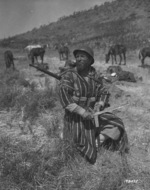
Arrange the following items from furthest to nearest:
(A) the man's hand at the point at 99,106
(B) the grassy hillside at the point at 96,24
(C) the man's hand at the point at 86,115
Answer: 1. (B) the grassy hillside at the point at 96,24
2. (A) the man's hand at the point at 99,106
3. (C) the man's hand at the point at 86,115

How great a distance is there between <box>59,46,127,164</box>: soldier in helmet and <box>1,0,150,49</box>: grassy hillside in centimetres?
2220

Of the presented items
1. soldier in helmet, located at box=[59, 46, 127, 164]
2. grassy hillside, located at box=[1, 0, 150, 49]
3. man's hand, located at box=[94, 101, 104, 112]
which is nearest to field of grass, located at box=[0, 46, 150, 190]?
soldier in helmet, located at box=[59, 46, 127, 164]

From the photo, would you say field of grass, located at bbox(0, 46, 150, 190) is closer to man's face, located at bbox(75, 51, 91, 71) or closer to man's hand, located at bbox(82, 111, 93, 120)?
man's hand, located at bbox(82, 111, 93, 120)

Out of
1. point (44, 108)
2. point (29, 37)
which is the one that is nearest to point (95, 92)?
point (44, 108)

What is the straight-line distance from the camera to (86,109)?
2213 millimetres

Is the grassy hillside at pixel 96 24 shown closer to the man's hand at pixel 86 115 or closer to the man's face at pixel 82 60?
the man's face at pixel 82 60

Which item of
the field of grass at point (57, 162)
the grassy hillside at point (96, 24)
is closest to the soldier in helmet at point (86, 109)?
the field of grass at point (57, 162)

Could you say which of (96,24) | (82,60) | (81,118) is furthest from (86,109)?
(96,24)

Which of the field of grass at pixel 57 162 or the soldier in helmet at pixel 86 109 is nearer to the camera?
the field of grass at pixel 57 162

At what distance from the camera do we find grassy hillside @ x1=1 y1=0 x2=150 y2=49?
25.7m

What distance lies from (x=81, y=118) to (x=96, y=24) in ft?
104

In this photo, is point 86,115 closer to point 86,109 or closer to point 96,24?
point 86,109

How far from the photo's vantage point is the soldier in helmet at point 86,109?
2.09m

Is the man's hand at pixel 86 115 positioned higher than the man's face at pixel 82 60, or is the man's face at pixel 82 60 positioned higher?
the man's face at pixel 82 60
